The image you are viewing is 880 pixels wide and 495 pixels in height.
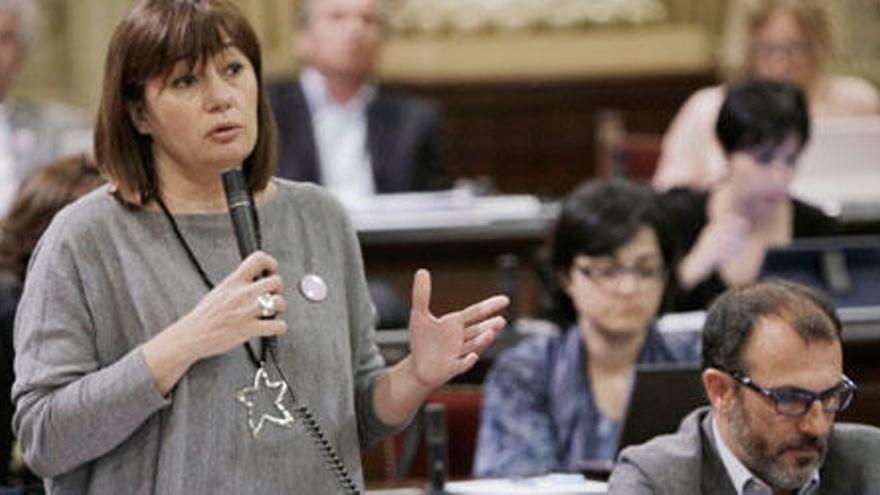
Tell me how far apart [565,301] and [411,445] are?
61cm

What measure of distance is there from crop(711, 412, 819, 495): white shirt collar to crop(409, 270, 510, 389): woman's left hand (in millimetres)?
401

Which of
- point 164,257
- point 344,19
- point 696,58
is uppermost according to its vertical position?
point 164,257

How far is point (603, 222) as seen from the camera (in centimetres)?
426

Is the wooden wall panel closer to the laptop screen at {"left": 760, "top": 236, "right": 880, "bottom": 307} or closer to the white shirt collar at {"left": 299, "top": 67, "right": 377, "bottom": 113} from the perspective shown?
the white shirt collar at {"left": 299, "top": 67, "right": 377, "bottom": 113}

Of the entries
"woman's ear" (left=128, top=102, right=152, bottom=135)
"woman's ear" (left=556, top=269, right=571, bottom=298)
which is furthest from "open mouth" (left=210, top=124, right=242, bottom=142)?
"woman's ear" (left=556, top=269, right=571, bottom=298)

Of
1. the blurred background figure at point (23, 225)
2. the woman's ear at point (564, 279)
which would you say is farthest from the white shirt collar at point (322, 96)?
the blurred background figure at point (23, 225)

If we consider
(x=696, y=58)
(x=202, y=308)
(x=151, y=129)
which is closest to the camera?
(x=202, y=308)

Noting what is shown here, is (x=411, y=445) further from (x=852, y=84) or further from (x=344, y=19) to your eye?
(x=852, y=84)

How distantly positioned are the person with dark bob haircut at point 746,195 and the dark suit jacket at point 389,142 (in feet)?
4.60

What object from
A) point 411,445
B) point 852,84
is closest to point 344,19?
point 852,84

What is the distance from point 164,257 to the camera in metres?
2.76

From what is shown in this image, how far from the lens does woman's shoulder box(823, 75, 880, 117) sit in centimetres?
688

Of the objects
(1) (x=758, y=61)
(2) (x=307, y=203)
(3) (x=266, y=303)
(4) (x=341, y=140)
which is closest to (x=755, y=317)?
(2) (x=307, y=203)

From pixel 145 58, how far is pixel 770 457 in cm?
106
